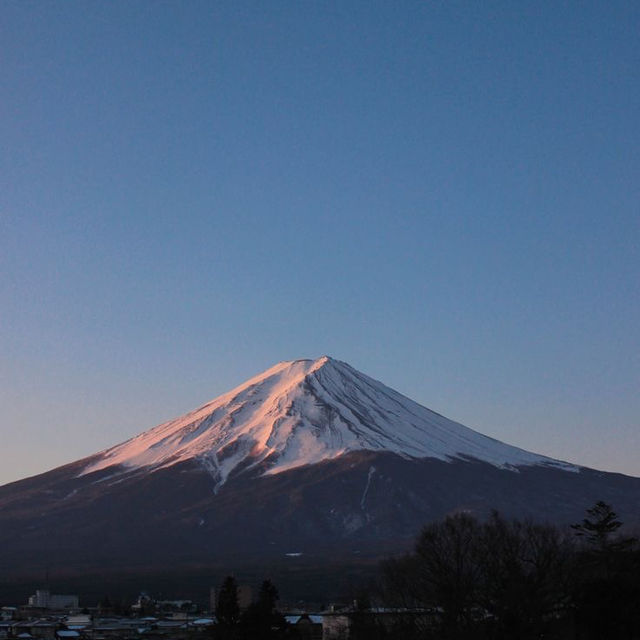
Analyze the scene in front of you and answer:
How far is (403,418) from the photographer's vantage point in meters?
185

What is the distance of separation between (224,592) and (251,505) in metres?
107

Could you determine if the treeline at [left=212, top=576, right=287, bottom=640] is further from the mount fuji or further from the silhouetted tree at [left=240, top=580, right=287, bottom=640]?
the mount fuji

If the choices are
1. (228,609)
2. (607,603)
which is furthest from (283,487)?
(607,603)

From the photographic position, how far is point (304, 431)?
566 ft

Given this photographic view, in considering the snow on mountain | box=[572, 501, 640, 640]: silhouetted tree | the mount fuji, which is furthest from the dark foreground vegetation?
the snow on mountain

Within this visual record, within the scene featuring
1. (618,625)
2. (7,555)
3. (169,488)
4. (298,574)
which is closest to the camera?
(618,625)

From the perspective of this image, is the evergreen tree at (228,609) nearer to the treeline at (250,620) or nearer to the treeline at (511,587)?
the treeline at (250,620)

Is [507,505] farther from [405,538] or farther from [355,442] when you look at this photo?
[355,442]

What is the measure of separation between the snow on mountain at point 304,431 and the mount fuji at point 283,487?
0.31 m

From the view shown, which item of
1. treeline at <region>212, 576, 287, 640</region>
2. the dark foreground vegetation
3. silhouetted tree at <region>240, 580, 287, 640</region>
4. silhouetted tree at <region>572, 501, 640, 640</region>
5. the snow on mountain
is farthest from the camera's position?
the snow on mountain

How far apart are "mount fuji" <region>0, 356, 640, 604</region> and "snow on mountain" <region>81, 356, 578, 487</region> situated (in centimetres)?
31

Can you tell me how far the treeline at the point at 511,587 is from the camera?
3019 cm

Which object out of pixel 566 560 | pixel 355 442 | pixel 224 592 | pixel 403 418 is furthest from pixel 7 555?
pixel 566 560

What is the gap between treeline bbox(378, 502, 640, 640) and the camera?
3019 cm
